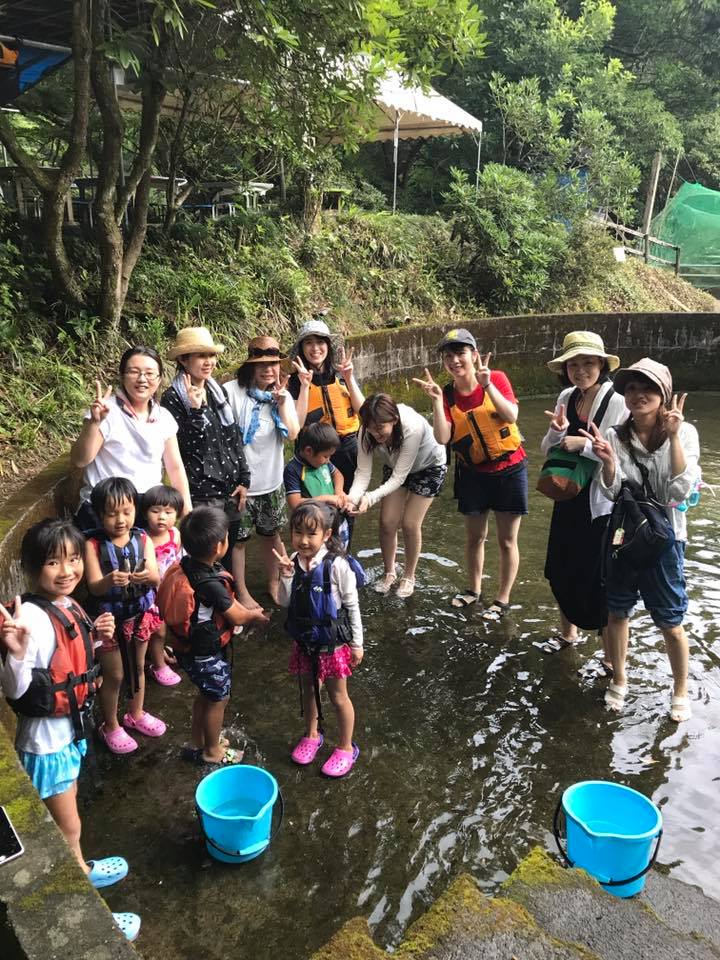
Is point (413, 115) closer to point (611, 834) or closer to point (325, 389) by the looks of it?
point (325, 389)

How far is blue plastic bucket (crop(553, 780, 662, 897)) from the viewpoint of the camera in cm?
270

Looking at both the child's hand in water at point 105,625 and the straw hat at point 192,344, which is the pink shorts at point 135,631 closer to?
the child's hand in water at point 105,625

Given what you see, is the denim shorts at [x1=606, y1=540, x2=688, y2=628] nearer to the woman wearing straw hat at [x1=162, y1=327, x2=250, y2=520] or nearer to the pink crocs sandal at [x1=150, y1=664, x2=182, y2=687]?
the woman wearing straw hat at [x1=162, y1=327, x2=250, y2=520]

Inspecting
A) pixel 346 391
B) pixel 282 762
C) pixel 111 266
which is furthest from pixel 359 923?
pixel 111 266

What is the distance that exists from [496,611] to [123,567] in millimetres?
2708

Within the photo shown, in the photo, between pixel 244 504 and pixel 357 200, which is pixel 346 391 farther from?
pixel 357 200

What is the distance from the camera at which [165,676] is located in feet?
14.2

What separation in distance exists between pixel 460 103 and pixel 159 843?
21.1 metres

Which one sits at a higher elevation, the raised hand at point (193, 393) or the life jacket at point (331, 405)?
the raised hand at point (193, 393)

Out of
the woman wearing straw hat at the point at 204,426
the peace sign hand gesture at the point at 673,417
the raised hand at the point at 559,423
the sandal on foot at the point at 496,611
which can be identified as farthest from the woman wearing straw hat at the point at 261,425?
the peace sign hand gesture at the point at 673,417

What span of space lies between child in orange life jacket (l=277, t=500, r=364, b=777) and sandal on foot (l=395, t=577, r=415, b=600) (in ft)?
6.02

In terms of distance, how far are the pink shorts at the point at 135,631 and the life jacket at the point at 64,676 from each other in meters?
0.74

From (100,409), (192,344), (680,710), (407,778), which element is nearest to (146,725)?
(407,778)

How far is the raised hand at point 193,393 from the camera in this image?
4.42 meters
